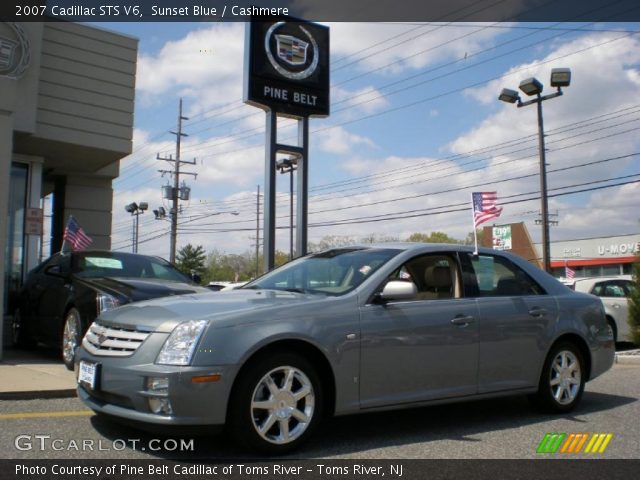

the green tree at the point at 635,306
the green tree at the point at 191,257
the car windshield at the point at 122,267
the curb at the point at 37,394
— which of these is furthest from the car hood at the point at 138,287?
the green tree at the point at 191,257

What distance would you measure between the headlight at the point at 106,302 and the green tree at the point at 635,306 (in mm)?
9200

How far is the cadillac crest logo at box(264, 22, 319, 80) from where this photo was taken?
15.3m

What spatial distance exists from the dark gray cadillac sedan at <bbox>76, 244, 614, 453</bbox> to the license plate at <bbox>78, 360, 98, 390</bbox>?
0.02 m

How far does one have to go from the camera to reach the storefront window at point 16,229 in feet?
43.2

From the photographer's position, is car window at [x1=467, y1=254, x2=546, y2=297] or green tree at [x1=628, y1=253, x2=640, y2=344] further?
green tree at [x1=628, y1=253, x2=640, y2=344]

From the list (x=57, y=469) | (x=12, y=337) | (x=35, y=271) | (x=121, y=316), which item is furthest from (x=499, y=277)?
(x=12, y=337)

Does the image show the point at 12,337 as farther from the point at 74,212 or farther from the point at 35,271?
the point at 74,212

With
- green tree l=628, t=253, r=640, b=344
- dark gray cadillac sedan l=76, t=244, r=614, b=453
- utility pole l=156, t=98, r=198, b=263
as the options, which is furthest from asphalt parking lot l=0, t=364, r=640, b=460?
utility pole l=156, t=98, r=198, b=263

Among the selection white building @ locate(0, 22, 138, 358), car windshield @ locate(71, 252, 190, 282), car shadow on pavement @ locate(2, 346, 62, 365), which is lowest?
car shadow on pavement @ locate(2, 346, 62, 365)

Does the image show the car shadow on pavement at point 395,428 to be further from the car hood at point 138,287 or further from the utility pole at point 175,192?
the utility pole at point 175,192

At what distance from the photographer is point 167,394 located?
4.12m

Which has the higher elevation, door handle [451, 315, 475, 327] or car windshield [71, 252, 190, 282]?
car windshield [71, 252, 190, 282]

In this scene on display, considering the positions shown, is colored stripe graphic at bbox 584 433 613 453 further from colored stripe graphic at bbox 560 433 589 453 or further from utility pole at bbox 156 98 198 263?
utility pole at bbox 156 98 198 263

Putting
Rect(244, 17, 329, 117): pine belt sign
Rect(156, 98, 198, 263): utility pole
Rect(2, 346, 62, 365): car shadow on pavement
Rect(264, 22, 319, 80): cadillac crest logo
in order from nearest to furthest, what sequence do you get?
1. Rect(2, 346, 62, 365): car shadow on pavement
2. Rect(244, 17, 329, 117): pine belt sign
3. Rect(264, 22, 319, 80): cadillac crest logo
4. Rect(156, 98, 198, 263): utility pole
